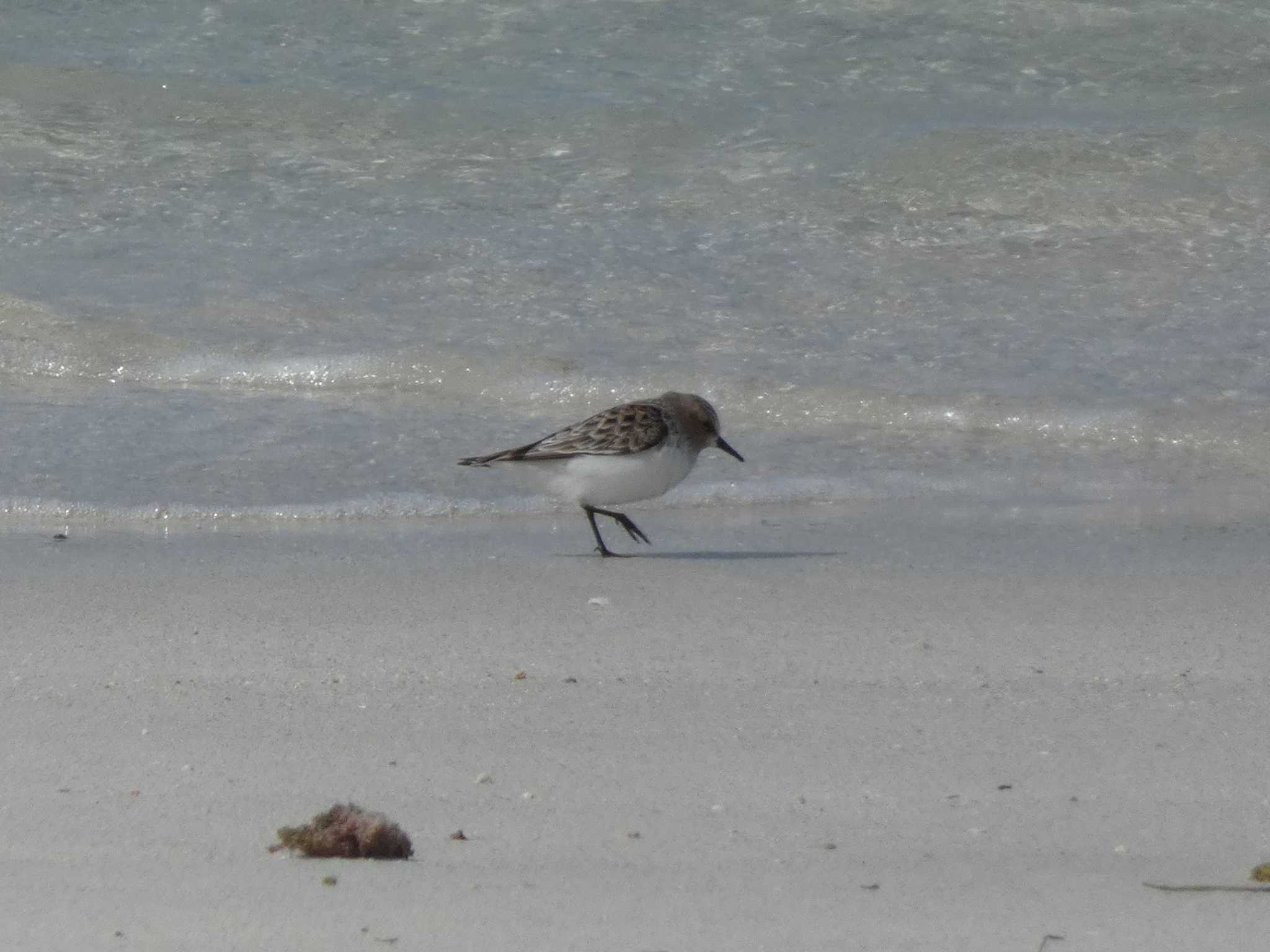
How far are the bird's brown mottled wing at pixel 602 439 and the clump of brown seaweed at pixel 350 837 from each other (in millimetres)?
2418

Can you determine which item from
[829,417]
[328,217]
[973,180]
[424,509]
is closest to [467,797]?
[424,509]

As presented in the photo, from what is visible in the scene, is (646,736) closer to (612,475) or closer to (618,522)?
(612,475)

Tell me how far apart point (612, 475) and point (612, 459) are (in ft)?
0.15

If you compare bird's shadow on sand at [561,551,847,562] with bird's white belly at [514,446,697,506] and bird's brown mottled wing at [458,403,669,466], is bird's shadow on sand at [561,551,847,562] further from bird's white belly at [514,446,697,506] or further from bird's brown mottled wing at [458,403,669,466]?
bird's brown mottled wing at [458,403,669,466]

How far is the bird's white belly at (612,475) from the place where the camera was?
16.5 ft

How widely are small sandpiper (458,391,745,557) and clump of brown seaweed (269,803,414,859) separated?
2.33m

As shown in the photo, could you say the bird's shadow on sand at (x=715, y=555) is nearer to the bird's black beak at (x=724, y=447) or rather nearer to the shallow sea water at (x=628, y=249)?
the bird's black beak at (x=724, y=447)

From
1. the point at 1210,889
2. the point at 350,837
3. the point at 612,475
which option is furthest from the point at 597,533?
the point at 1210,889

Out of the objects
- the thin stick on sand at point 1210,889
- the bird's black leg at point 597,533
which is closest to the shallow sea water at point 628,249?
the bird's black leg at point 597,533

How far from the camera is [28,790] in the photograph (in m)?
3.04

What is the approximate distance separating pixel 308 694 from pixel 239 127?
19.9ft

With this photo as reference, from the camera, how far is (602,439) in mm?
5113

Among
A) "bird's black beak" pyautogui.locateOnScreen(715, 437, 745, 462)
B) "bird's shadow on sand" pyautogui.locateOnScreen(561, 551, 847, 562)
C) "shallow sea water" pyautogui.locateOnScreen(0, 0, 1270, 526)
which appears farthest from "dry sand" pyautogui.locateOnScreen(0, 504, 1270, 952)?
"shallow sea water" pyautogui.locateOnScreen(0, 0, 1270, 526)

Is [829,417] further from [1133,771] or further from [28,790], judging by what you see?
[28,790]
